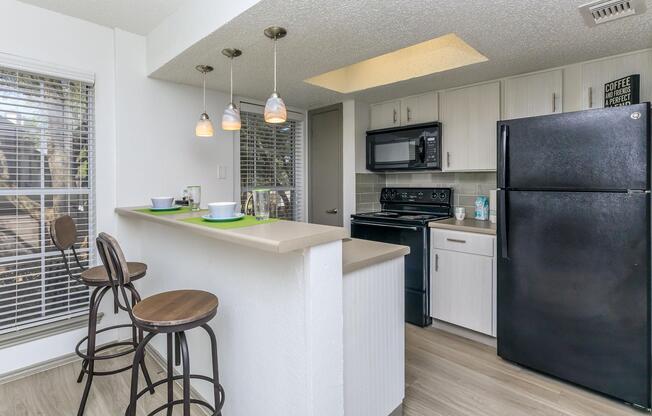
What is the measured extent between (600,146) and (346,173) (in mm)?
2153

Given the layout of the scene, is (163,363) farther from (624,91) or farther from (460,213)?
(624,91)

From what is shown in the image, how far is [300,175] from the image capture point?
12.8 ft

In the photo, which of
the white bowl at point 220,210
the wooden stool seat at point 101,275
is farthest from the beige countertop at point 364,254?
the wooden stool seat at point 101,275

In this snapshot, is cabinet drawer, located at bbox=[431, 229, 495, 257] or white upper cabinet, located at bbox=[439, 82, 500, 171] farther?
white upper cabinet, located at bbox=[439, 82, 500, 171]

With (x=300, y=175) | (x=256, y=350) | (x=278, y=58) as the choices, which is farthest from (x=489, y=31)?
(x=300, y=175)

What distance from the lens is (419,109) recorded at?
3.27 meters

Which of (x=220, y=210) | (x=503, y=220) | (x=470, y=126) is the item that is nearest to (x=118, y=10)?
(x=220, y=210)

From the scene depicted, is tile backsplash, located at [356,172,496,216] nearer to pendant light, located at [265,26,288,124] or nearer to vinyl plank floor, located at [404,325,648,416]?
vinyl plank floor, located at [404,325,648,416]

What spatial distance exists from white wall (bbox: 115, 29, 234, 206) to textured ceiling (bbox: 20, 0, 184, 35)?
0.18 metres

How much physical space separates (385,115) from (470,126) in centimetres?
92

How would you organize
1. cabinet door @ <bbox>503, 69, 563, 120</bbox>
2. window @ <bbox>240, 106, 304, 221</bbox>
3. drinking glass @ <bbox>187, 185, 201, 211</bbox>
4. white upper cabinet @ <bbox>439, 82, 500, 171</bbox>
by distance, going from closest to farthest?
drinking glass @ <bbox>187, 185, 201, 211</bbox>, cabinet door @ <bbox>503, 69, 563, 120</bbox>, white upper cabinet @ <bbox>439, 82, 500, 171</bbox>, window @ <bbox>240, 106, 304, 221</bbox>

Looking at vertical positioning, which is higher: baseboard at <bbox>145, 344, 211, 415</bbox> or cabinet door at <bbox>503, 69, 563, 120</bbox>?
cabinet door at <bbox>503, 69, 563, 120</bbox>

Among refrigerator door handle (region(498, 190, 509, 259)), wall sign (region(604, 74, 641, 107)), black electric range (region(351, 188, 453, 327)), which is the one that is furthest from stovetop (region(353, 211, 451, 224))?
wall sign (region(604, 74, 641, 107))

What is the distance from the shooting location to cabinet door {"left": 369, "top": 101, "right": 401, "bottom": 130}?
346cm
